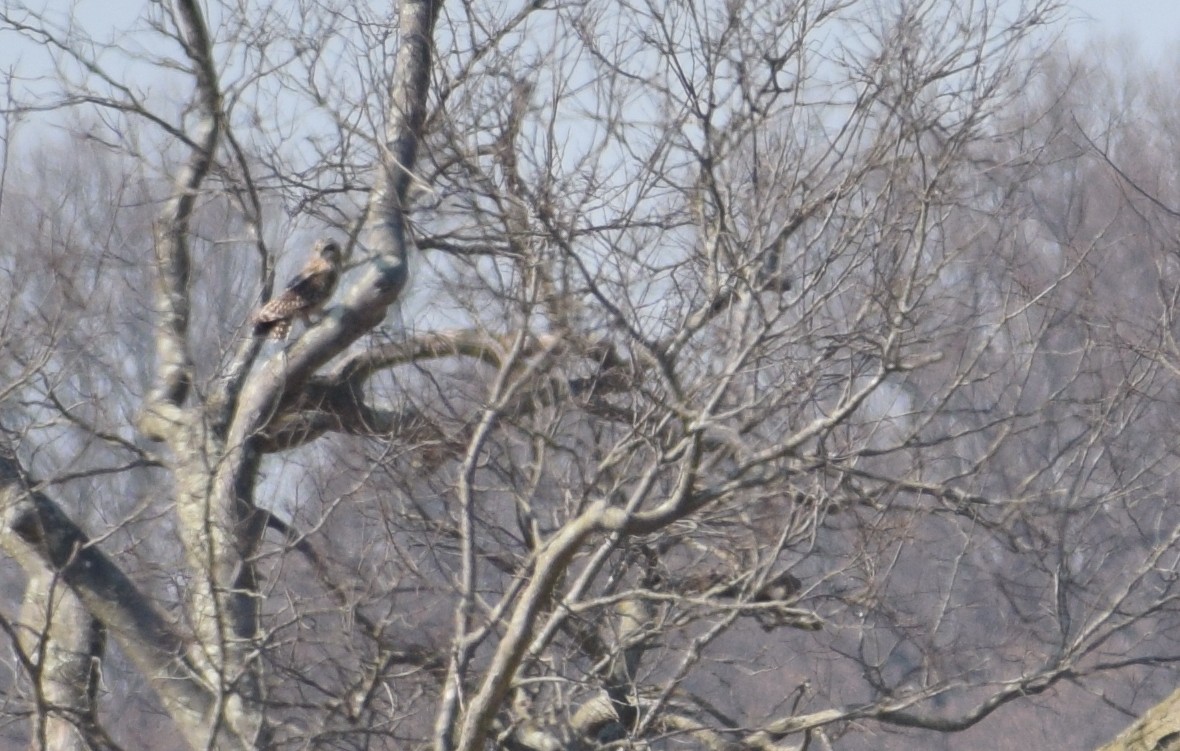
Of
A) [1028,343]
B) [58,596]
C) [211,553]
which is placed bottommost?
[211,553]

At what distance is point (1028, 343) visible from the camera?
219 inches

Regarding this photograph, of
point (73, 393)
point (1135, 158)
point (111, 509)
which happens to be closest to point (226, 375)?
point (73, 393)

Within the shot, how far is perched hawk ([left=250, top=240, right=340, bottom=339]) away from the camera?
6.28m

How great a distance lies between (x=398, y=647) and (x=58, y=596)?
1.47 meters

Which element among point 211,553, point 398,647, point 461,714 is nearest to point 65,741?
point 398,647

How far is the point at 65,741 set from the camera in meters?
6.40

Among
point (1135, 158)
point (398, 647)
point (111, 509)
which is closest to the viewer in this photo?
point (398, 647)

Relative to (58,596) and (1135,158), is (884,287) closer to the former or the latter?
(58,596)

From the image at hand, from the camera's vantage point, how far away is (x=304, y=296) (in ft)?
20.9

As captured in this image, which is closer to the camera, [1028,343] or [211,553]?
[211,553]

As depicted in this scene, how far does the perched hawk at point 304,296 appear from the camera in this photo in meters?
6.28

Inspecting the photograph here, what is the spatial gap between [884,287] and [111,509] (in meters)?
4.61

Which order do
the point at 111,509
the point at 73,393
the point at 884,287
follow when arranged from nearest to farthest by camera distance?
1. the point at 884,287
2. the point at 73,393
3. the point at 111,509

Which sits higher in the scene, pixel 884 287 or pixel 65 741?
pixel 884 287
